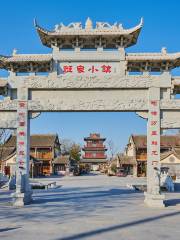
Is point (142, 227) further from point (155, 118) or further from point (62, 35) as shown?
point (62, 35)

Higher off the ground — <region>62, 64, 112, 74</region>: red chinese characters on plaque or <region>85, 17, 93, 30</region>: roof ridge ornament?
<region>85, 17, 93, 30</region>: roof ridge ornament

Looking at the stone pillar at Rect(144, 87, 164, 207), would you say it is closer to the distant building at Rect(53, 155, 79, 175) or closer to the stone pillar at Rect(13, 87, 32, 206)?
the stone pillar at Rect(13, 87, 32, 206)

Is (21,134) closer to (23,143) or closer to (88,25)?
(23,143)

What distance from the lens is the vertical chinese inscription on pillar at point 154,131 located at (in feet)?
45.0

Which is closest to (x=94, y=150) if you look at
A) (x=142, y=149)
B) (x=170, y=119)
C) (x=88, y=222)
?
(x=142, y=149)

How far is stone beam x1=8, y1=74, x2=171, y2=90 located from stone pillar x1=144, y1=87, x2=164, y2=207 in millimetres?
402

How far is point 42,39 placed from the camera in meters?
14.4

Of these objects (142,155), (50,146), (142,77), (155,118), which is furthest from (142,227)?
(50,146)

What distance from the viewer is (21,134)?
550 inches

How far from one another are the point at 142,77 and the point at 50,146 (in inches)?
1571

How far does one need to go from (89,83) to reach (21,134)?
328 centimetres

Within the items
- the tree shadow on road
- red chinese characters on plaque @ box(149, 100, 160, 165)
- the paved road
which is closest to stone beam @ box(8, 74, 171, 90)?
red chinese characters on plaque @ box(149, 100, 160, 165)

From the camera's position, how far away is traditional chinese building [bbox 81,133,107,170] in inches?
2842

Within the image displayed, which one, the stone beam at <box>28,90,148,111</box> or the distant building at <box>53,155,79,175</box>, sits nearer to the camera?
the stone beam at <box>28,90,148,111</box>
